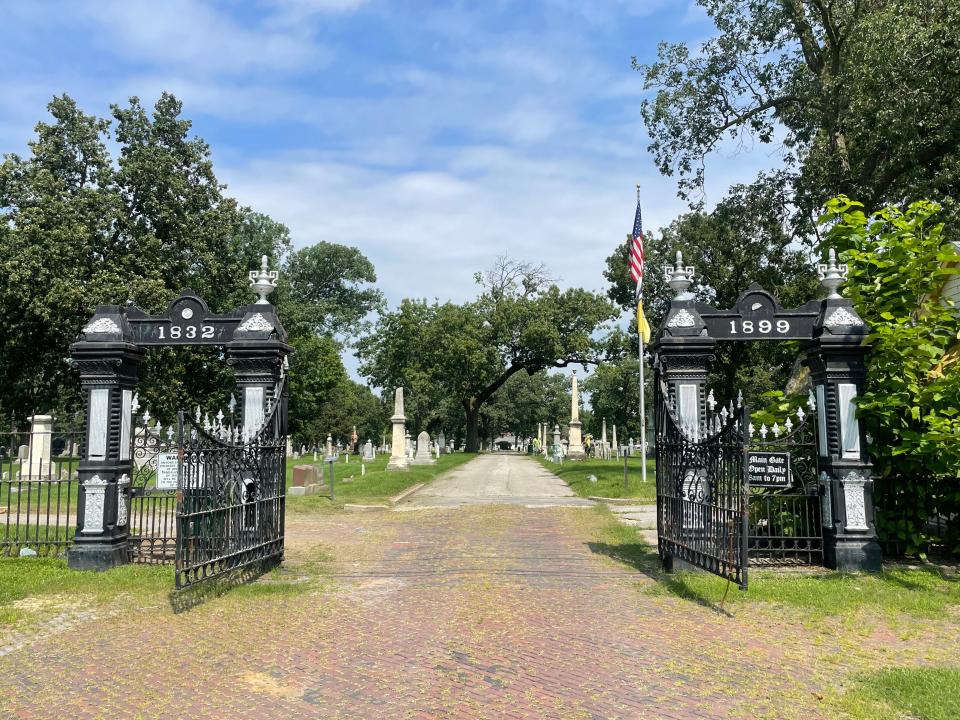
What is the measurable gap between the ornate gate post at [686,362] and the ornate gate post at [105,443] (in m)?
7.60

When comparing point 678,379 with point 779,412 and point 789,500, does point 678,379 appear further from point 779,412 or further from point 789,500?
point 789,500

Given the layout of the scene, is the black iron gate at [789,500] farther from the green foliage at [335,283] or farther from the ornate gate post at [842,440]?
the green foliage at [335,283]

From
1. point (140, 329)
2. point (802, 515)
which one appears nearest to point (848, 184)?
point (802, 515)

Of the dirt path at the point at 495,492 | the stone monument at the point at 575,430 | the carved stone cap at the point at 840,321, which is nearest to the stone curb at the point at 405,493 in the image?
the dirt path at the point at 495,492

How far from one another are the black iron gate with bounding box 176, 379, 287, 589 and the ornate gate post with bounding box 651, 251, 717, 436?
5.44 metres

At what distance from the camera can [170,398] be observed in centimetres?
3055

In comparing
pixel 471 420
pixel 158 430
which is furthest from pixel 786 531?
pixel 471 420

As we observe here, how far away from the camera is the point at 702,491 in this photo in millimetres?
9469

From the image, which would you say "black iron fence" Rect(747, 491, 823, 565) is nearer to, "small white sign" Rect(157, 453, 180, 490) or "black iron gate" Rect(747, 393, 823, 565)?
"black iron gate" Rect(747, 393, 823, 565)

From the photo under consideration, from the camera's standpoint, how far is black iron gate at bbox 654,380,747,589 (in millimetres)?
7926

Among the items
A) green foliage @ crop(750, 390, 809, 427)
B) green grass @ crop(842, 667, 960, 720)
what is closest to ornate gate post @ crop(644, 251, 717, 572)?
green foliage @ crop(750, 390, 809, 427)

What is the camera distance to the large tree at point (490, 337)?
52062 millimetres

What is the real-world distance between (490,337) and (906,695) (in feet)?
160

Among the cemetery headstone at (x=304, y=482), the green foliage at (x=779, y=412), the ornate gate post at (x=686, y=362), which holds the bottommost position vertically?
the cemetery headstone at (x=304, y=482)
